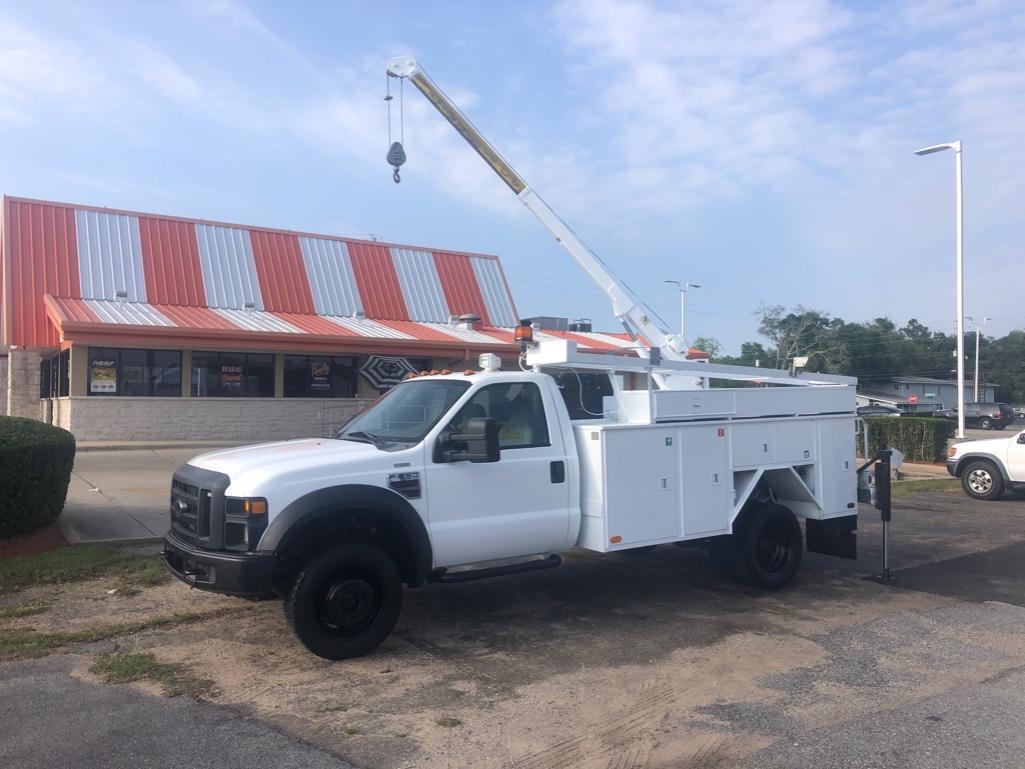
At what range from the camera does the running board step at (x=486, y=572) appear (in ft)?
21.2

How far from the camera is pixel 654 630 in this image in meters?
7.02

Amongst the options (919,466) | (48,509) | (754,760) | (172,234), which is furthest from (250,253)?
(754,760)

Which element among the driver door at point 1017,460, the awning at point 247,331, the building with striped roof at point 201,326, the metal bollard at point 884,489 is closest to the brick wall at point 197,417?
the building with striped roof at point 201,326

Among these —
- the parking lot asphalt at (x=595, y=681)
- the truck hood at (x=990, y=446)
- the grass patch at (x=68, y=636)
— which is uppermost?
the truck hood at (x=990, y=446)

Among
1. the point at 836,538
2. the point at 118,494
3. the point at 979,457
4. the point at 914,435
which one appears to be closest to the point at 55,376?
the point at 118,494

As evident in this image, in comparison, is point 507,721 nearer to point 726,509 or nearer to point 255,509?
point 255,509

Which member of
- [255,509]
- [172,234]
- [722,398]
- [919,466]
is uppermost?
[172,234]

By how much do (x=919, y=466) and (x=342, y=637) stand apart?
19968 millimetres

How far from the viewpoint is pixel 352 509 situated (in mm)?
5980

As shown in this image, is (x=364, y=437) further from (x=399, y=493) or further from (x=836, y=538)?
(x=836, y=538)

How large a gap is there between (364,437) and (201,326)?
14.7 m

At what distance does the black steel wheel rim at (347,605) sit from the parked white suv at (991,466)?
13.5m

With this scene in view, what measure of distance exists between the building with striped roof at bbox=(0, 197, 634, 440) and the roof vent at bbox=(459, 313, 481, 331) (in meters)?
0.06

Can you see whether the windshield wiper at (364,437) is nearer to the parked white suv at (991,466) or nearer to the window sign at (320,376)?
the parked white suv at (991,466)
